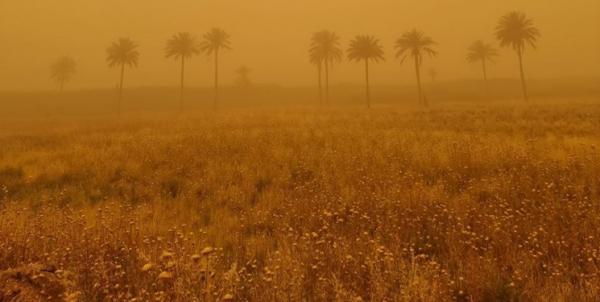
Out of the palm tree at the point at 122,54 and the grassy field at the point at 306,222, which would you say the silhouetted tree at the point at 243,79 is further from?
the grassy field at the point at 306,222

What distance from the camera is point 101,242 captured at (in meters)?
4.39

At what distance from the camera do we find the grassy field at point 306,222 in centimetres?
330

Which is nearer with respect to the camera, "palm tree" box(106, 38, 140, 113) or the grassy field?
the grassy field

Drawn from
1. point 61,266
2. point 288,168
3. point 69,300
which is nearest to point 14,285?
point 61,266

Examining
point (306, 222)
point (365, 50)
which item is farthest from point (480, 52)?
point (306, 222)

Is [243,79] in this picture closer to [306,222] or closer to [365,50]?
[365,50]

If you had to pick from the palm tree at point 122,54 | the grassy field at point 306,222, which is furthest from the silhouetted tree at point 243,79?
the grassy field at point 306,222

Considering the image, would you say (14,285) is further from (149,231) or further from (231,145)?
(231,145)

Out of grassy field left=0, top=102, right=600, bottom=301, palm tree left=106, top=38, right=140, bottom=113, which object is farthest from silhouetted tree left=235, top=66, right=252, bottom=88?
grassy field left=0, top=102, right=600, bottom=301

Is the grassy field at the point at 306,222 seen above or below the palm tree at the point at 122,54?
below

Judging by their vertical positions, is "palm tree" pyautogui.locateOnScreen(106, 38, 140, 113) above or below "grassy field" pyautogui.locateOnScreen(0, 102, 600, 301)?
above

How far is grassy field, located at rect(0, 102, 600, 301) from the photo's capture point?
10.8 ft

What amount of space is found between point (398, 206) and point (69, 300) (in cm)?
443

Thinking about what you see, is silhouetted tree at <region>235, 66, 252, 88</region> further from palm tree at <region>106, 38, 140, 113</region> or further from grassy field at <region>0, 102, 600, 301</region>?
grassy field at <region>0, 102, 600, 301</region>
